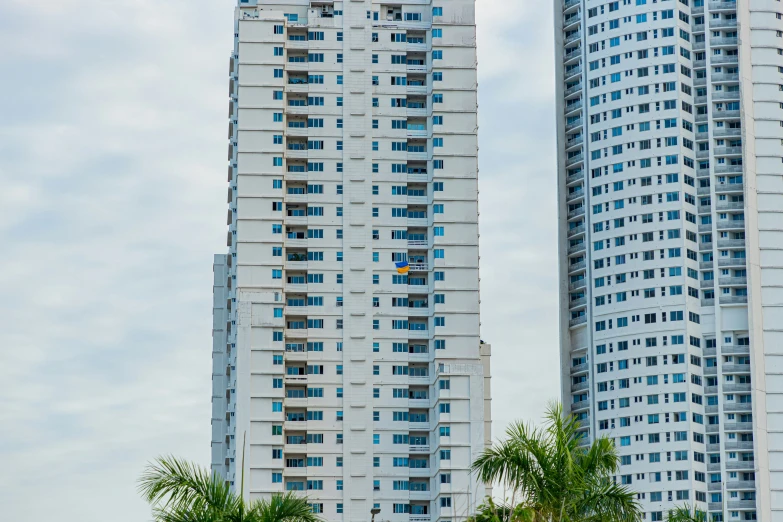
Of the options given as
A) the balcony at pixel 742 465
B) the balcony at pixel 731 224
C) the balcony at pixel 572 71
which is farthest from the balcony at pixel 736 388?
the balcony at pixel 572 71

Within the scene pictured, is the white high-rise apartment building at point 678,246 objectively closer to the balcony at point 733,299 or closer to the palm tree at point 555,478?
the balcony at point 733,299

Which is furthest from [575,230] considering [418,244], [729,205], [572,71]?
[418,244]

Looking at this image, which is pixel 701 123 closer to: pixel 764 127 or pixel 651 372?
pixel 764 127

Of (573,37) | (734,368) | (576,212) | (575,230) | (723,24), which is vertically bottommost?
(734,368)

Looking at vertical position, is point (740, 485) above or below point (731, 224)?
below

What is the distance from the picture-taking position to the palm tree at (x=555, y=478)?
40000 mm

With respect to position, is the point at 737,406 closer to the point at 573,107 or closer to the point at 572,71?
the point at 573,107

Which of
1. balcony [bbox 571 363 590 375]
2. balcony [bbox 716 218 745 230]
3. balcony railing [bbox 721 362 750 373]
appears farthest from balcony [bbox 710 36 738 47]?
balcony [bbox 571 363 590 375]

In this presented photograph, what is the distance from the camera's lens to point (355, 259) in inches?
5827

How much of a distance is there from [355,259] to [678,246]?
3724cm

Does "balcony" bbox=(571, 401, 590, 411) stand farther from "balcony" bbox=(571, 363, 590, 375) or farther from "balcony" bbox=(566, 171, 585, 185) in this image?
"balcony" bbox=(566, 171, 585, 185)

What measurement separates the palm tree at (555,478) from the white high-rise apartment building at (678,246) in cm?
12074

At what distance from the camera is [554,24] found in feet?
591

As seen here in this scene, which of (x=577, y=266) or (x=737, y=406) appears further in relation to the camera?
(x=577, y=266)
